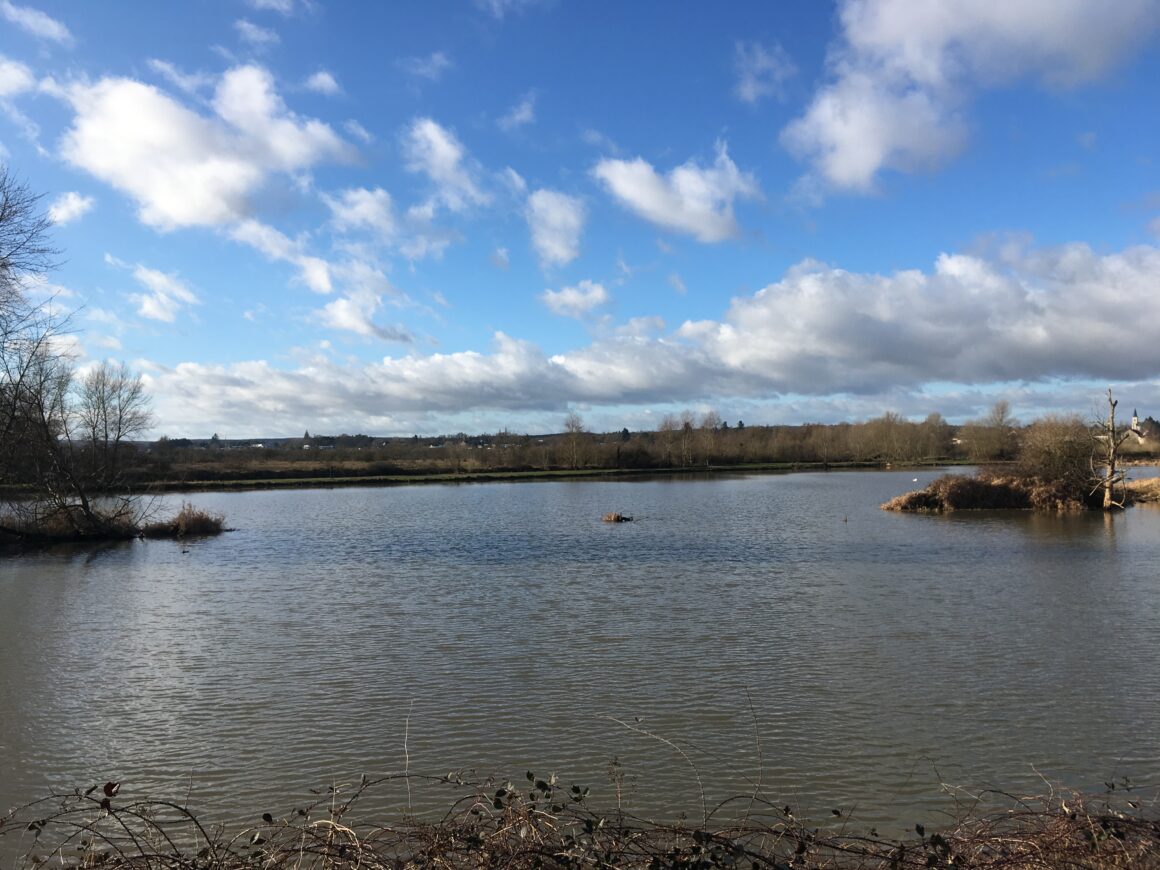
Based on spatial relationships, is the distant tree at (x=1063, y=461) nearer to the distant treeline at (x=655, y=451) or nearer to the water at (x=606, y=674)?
the water at (x=606, y=674)

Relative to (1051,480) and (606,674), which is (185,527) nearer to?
(606,674)

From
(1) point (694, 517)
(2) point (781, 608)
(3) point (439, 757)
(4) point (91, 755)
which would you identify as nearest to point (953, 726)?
(3) point (439, 757)

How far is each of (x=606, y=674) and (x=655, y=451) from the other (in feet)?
254

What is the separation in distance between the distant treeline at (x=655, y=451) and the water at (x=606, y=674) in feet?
154

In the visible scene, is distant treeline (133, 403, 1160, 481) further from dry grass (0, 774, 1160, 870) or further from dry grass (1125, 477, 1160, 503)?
dry grass (0, 774, 1160, 870)

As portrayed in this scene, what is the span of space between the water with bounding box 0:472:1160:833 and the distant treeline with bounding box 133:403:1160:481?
46.8 meters

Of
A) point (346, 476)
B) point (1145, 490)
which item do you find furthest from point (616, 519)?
point (346, 476)

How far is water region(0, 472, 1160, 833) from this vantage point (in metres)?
7.48

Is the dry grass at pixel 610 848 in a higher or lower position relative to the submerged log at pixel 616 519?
higher

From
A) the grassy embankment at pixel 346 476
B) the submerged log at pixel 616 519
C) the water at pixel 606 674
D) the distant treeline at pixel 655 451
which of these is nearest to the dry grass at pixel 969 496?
the submerged log at pixel 616 519

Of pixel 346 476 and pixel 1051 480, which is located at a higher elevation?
pixel 1051 480

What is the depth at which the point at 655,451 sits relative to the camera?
8769 centimetres

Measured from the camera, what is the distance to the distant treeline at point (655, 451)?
229 ft

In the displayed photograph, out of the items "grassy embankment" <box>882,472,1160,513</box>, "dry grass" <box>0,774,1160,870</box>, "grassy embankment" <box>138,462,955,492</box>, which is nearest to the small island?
"grassy embankment" <box>882,472,1160,513</box>
